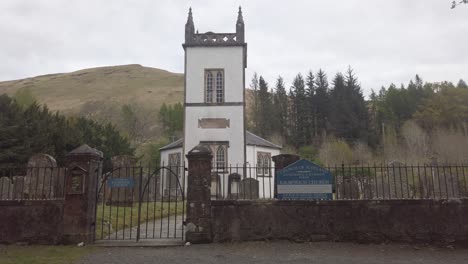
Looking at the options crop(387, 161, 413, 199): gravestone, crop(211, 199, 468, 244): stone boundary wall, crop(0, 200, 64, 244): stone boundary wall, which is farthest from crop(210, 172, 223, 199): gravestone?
crop(387, 161, 413, 199): gravestone

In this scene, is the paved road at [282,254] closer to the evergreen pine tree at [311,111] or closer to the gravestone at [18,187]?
the gravestone at [18,187]

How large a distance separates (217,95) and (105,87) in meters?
113

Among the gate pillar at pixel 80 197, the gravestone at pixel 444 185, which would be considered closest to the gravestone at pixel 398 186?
the gravestone at pixel 444 185

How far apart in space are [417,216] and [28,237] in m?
9.49

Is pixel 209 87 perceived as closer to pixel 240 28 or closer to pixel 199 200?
pixel 240 28

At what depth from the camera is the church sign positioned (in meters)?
9.34

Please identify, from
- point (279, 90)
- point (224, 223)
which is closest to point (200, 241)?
point (224, 223)

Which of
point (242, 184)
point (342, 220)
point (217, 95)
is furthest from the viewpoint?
point (217, 95)

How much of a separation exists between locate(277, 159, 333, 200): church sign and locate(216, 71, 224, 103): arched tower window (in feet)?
62.5

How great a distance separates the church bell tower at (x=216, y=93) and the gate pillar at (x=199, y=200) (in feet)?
58.9

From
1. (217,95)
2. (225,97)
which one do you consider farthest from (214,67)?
(225,97)

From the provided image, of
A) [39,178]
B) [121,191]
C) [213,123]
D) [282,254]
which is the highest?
[213,123]

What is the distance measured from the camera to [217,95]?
28250mm

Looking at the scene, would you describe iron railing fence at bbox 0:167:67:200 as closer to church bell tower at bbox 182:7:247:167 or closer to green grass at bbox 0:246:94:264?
green grass at bbox 0:246:94:264
